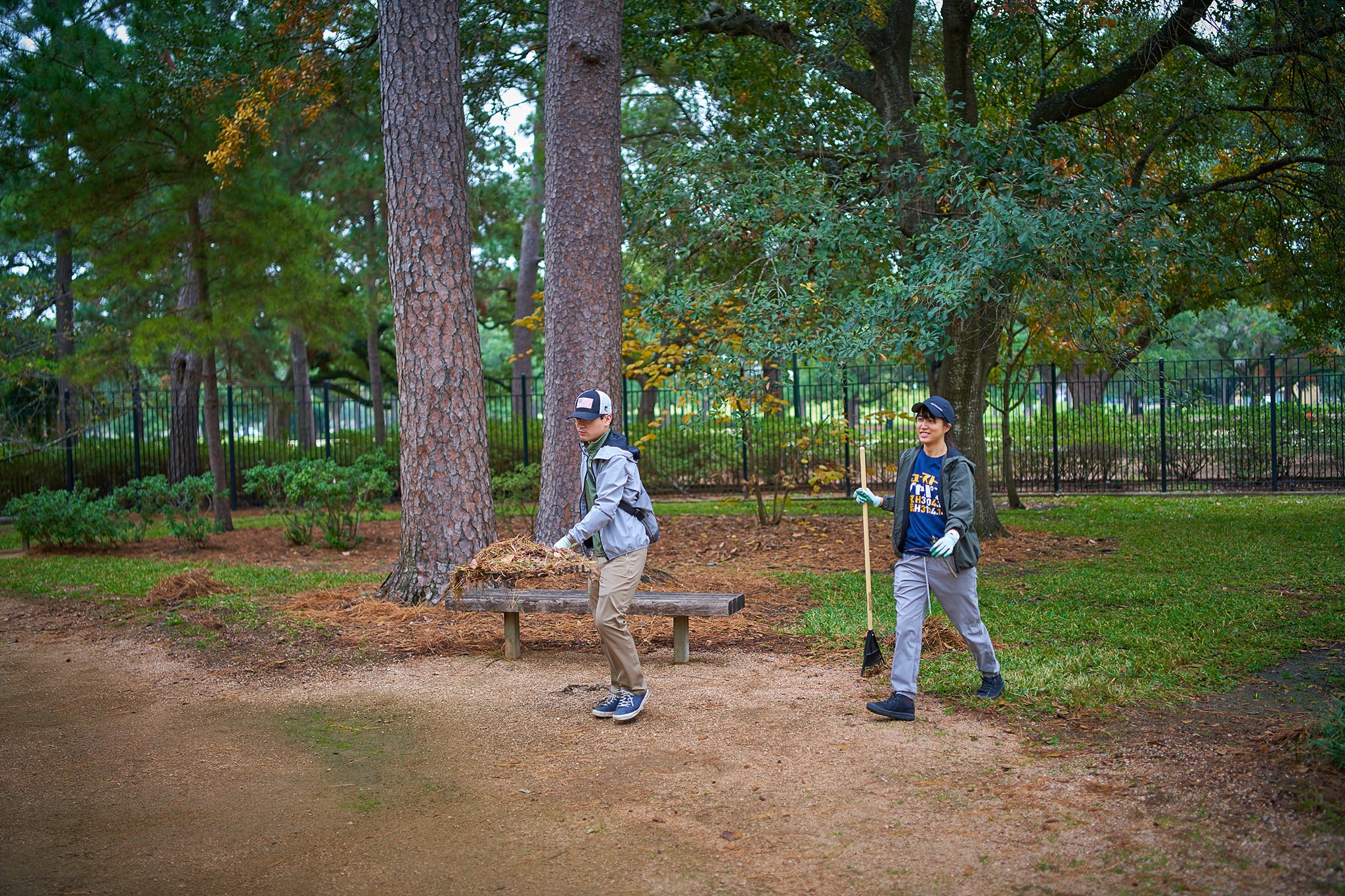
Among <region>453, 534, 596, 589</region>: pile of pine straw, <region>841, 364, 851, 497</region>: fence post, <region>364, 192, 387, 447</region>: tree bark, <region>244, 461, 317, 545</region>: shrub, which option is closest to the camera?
<region>453, 534, 596, 589</region>: pile of pine straw

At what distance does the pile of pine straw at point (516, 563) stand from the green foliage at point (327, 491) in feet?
19.6

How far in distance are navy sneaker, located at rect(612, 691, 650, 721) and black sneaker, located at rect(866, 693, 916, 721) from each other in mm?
1231

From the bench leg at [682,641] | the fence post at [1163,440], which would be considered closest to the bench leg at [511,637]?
the bench leg at [682,641]

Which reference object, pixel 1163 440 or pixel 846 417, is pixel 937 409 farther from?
pixel 1163 440

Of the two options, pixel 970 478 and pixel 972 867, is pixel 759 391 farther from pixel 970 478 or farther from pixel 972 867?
pixel 972 867

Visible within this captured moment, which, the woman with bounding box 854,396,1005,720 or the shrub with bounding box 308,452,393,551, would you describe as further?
the shrub with bounding box 308,452,393,551

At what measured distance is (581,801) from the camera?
14.5ft

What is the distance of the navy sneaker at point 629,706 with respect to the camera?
5.52 metres

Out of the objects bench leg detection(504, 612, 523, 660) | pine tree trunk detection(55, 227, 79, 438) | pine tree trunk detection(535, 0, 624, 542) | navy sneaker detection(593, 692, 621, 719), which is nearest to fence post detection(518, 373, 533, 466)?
pine tree trunk detection(55, 227, 79, 438)

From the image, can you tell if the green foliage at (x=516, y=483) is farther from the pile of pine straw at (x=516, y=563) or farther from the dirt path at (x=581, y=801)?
the dirt path at (x=581, y=801)

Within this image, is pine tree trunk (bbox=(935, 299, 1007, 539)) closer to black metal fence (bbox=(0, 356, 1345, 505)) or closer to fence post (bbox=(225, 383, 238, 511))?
black metal fence (bbox=(0, 356, 1345, 505))

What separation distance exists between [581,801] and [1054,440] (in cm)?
1566

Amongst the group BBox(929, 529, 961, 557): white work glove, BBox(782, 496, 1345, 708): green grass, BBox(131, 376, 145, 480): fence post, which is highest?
BBox(131, 376, 145, 480): fence post

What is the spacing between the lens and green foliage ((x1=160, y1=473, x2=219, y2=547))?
12.9 meters
